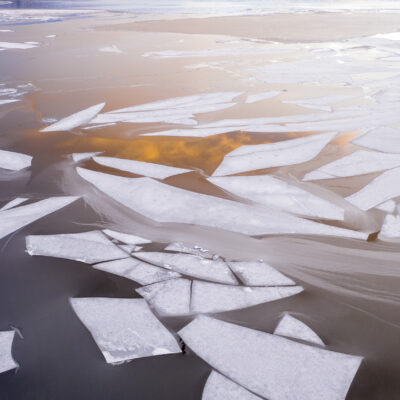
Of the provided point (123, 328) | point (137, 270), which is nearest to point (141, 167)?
point (137, 270)

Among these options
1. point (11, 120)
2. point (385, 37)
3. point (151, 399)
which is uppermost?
point (385, 37)

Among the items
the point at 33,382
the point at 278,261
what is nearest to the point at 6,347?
the point at 33,382

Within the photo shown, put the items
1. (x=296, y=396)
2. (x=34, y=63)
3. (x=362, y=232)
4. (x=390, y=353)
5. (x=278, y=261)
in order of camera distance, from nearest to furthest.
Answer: (x=296, y=396)
(x=390, y=353)
(x=278, y=261)
(x=362, y=232)
(x=34, y=63)

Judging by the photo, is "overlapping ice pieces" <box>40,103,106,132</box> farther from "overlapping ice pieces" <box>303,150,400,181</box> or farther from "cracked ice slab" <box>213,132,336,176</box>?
"overlapping ice pieces" <box>303,150,400,181</box>

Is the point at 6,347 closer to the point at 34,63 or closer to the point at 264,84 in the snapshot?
the point at 264,84

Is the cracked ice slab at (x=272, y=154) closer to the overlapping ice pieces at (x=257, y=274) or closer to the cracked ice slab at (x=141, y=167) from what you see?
the cracked ice slab at (x=141, y=167)

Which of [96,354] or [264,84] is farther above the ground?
[264,84]
